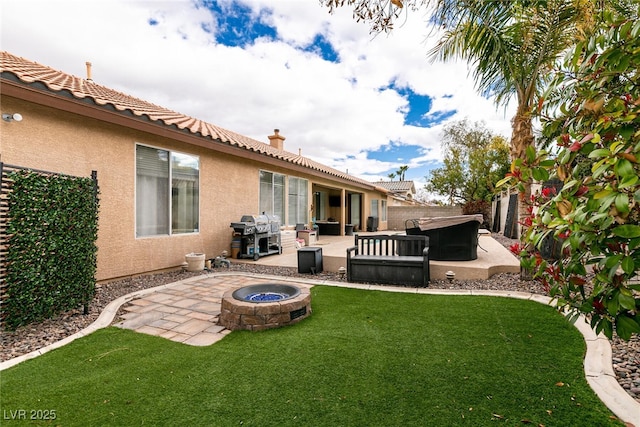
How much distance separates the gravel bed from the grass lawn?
1.22ft

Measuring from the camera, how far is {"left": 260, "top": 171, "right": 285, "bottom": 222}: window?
1095 centimetres

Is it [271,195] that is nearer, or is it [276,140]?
[271,195]

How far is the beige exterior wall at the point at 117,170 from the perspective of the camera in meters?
5.11

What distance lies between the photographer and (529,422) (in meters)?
2.32

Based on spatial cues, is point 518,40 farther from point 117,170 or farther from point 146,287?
point 146,287

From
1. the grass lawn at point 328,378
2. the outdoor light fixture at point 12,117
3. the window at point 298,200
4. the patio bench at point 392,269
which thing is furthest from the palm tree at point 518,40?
the window at point 298,200

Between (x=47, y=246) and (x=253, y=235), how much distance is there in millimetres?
5339

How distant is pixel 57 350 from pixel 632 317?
16.2 feet

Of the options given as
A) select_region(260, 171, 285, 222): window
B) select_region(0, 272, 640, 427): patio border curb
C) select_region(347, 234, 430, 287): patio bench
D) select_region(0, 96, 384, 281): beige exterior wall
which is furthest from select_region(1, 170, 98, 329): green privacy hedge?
select_region(260, 171, 285, 222): window

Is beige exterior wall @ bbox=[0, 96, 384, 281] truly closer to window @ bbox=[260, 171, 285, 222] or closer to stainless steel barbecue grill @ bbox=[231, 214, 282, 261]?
stainless steel barbecue grill @ bbox=[231, 214, 282, 261]

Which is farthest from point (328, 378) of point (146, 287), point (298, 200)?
point (298, 200)

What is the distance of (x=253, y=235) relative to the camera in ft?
30.0

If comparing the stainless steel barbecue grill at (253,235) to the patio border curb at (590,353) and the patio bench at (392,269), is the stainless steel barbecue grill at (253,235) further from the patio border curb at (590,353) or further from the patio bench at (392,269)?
the patio bench at (392,269)

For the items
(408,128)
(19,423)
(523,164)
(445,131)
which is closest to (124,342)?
(19,423)
